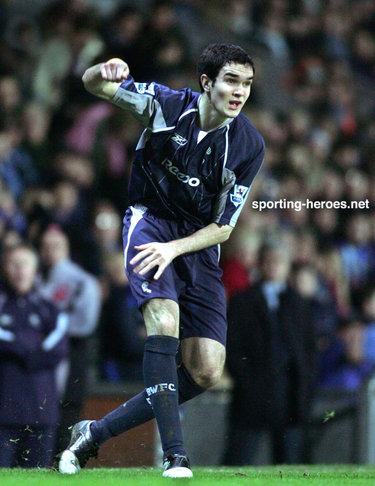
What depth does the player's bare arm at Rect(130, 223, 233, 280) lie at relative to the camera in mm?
6000

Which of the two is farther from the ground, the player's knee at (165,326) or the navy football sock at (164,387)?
the player's knee at (165,326)

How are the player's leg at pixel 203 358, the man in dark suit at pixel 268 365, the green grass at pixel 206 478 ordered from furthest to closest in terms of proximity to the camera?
the man in dark suit at pixel 268 365 < the player's leg at pixel 203 358 < the green grass at pixel 206 478

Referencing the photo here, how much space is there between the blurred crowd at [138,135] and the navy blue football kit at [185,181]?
110 inches

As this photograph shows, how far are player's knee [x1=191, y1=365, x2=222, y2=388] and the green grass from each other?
0.52 m

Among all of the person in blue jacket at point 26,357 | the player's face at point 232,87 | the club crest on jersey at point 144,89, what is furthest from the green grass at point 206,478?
the club crest on jersey at point 144,89

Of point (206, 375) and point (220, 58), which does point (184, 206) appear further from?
point (206, 375)

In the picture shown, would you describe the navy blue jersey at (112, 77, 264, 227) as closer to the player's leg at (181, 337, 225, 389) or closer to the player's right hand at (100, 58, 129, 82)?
the player's right hand at (100, 58, 129, 82)

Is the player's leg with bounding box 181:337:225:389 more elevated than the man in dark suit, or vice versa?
the man in dark suit

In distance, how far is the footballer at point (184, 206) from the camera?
6082 millimetres

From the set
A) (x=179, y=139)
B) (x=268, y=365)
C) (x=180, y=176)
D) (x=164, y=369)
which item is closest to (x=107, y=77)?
(x=179, y=139)

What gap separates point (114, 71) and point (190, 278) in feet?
4.30

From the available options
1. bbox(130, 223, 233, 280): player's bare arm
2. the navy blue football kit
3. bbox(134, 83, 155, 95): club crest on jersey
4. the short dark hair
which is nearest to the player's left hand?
bbox(130, 223, 233, 280): player's bare arm

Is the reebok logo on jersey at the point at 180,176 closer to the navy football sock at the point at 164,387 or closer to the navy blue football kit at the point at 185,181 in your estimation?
the navy blue football kit at the point at 185,181

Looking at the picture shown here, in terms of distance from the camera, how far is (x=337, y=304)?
38.5 feet
